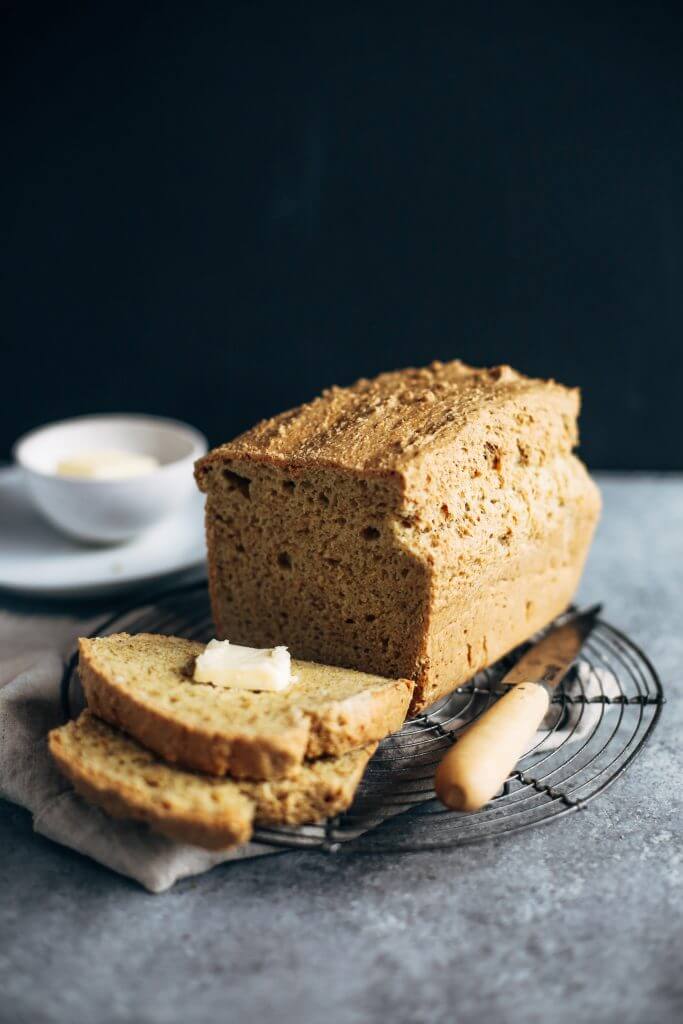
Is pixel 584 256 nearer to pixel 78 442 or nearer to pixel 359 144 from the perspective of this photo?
pixel 359 144

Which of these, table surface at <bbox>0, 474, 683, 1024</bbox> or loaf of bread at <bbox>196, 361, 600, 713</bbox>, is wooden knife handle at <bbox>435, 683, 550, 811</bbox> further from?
loaf of bread at <bbox>196, 361, 600, 713</bbox>

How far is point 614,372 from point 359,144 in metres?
1.55

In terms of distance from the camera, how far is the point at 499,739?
233 centimetres

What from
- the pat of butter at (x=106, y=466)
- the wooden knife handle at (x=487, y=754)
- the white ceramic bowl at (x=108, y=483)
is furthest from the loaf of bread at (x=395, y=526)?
the pat of butter at (x=106, y=466)

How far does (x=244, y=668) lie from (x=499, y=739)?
64 centimetres

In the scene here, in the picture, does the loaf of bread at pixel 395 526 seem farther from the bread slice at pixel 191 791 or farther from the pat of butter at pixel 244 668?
the bread slice at pixel 191 791

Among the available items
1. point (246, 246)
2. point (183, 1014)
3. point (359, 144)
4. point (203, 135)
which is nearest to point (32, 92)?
point (203, 135)

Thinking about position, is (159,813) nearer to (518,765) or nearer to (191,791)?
(191,791)

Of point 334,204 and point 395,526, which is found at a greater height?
point 334,204

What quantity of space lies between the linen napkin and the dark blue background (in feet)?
6.41

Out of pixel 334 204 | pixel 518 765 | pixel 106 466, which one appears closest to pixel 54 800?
pixel 518 765

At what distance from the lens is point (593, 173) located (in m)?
4.21

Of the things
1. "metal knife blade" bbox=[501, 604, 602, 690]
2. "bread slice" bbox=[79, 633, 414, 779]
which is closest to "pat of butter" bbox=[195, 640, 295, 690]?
"bread slice" bbox=[79, 633, 414, 779]

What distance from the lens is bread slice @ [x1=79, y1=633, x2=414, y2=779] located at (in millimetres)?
2203
